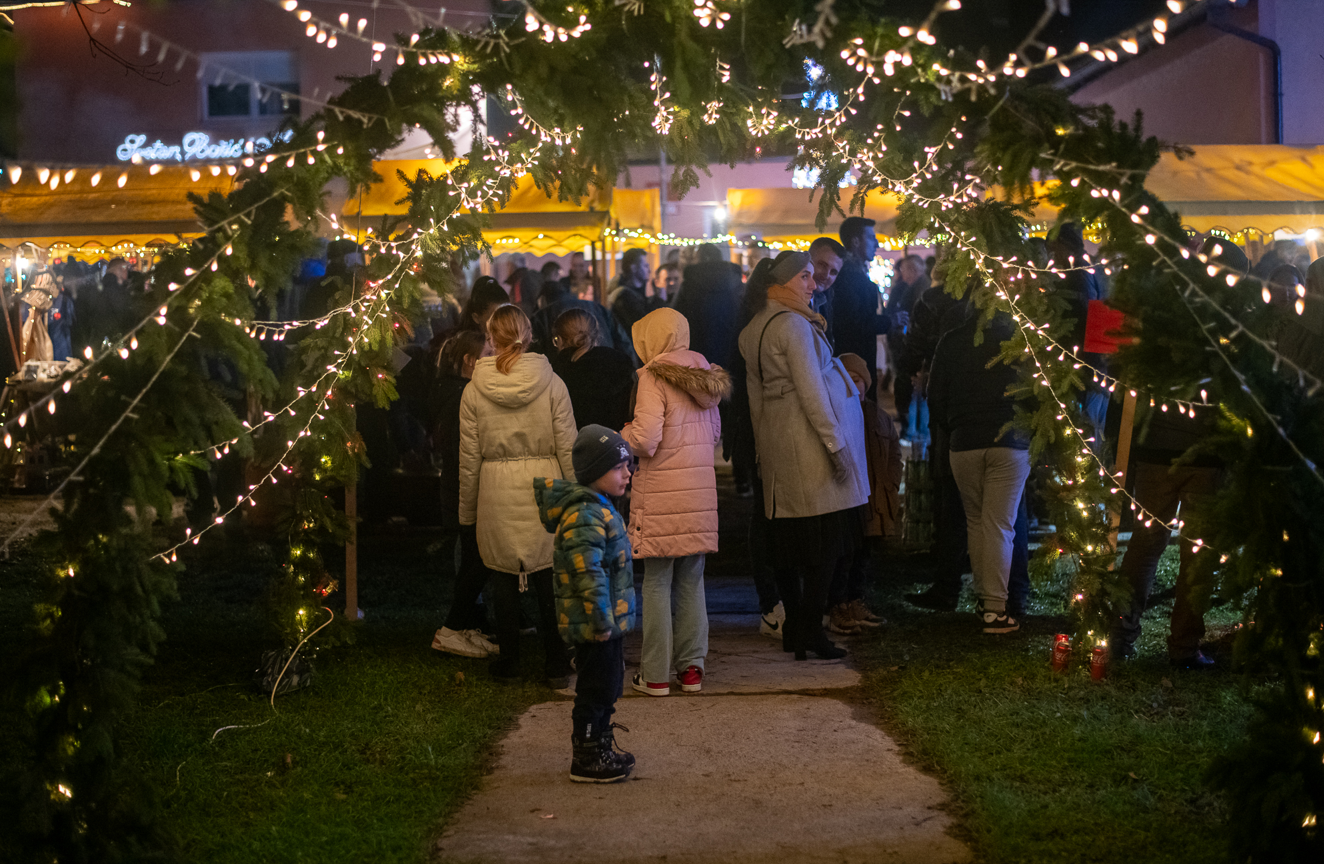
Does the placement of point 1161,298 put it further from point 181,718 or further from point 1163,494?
point 181,718

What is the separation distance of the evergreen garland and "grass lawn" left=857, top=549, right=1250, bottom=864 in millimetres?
398

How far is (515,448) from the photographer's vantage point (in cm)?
665

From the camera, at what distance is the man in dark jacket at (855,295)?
909 centimetres

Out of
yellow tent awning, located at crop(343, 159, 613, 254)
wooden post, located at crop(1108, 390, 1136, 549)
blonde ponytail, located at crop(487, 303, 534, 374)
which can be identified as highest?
yellow tent awning, located at crop(343, 159, 613, 254)

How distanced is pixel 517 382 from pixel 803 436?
1.58 metres

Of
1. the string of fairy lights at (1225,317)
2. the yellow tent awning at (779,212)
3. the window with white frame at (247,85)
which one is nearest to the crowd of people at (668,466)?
the string of fairy lights at (1225,317)

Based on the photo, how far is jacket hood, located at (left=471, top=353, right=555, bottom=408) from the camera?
6590mm

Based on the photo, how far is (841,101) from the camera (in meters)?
7.09

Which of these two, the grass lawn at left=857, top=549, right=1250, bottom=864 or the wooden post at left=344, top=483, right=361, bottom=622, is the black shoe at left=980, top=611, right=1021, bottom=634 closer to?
the grass lawn at left=857, top=549, right=1250, bottom=864

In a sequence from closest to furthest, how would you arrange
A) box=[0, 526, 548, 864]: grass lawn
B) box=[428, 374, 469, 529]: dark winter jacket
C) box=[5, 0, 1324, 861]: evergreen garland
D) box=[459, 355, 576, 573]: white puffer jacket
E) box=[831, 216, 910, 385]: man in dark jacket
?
box=[5, 0, 1324, 861]: evergreen garland → box=[0, 526, 548, 864]: grass lawn → box=[459, 355, 576, 573]: white puffer jacket → box=[428, 374, 469, 529]: dark winter jacket → box=[831, 216, 910, 385]: man in dark jacket

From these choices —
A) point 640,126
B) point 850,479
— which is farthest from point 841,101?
point 850,479

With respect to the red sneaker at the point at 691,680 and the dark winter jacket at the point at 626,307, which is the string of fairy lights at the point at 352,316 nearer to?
the red sneaker at the point at 691,680

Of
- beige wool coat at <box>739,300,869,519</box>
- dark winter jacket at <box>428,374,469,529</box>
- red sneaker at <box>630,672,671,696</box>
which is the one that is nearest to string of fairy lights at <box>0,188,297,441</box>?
dark winter jacket at <box>428,374,469,529</box>

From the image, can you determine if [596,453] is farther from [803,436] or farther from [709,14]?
[709,14]
